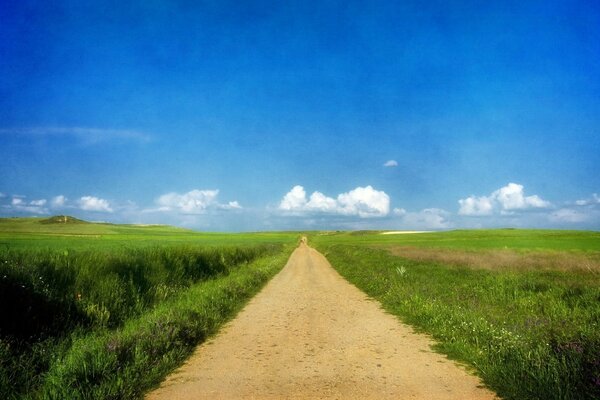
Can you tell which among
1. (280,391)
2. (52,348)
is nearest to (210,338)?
(52,348)

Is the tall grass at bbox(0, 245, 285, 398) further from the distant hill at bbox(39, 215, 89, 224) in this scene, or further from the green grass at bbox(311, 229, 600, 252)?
the distant hill at bbox(39, 215, 89, 224)

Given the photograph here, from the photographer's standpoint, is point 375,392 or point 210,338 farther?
point 210,338

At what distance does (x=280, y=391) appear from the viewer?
18.3 feet

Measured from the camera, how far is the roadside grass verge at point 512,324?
5.46 meters

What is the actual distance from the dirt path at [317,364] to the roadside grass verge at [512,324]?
0.52 meters

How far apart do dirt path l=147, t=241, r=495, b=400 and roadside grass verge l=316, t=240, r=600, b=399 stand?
0.52 m

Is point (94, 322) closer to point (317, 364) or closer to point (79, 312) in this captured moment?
point (79, 312)

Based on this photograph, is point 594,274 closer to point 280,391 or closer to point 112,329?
point 280,391

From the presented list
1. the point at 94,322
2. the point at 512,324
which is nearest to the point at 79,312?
the point at 94,322

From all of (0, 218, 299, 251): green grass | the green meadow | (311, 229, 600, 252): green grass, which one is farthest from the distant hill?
the green meadow

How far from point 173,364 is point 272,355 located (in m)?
1.80

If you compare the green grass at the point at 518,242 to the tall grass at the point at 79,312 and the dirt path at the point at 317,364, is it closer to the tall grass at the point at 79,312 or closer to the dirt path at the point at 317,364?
the dirt path at the point at 317,364

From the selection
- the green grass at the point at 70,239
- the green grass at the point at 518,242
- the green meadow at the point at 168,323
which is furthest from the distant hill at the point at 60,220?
the green meadow at the point at 168,323

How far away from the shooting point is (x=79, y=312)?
921 centimetres
